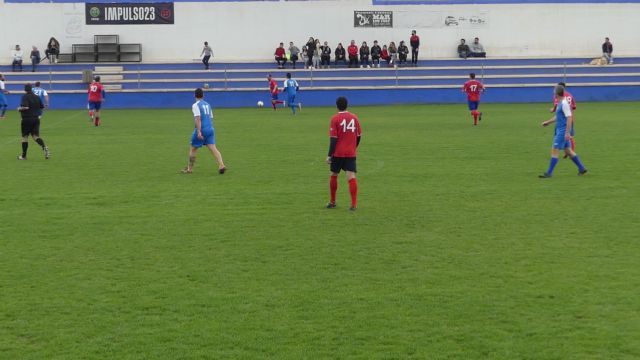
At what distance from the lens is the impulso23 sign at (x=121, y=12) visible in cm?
5028

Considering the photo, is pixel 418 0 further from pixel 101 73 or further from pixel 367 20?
pixel 101 73

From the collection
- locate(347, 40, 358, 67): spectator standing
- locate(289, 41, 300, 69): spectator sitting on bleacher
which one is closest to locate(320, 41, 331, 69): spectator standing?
locate(347, 40, 358, 67): spectator standing

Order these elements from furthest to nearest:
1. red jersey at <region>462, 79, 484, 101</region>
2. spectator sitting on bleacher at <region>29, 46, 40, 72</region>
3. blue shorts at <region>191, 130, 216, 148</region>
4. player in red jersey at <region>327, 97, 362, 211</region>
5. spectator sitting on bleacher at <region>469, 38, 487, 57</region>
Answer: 1. spectator sitting on bleacher at <region>469, 38, 487, 57</region>
2. spectator sitting on bleacher at <region>29, 46, 40, 72</region>
3. red jersey at <region>462, 79, 484, 101</region>
4. blue shorts at <region>191, 130, 216, 148</region>
5. player in red jersey at <region>327, 97, 362, 211</region>

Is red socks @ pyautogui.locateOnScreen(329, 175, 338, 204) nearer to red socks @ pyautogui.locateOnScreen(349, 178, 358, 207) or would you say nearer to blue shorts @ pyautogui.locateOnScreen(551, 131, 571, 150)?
red socks @ pyautogui.locateOnScreen(349, 178, 358, 207)

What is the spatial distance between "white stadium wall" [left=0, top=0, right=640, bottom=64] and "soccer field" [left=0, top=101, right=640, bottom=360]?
30197 millimetres

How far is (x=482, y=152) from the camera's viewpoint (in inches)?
872

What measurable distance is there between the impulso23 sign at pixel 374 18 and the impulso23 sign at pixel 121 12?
431 inches

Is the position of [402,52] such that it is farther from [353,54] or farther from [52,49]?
[52,49]

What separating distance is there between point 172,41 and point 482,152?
31.9 m

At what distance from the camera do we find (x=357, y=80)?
46.9 m

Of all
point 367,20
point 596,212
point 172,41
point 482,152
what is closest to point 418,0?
point 367,20

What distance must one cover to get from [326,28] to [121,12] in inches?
469

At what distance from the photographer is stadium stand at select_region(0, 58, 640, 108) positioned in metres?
45.4

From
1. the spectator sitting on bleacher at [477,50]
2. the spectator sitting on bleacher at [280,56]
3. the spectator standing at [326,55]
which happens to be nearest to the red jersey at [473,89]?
the spectator standing at [326,55]
